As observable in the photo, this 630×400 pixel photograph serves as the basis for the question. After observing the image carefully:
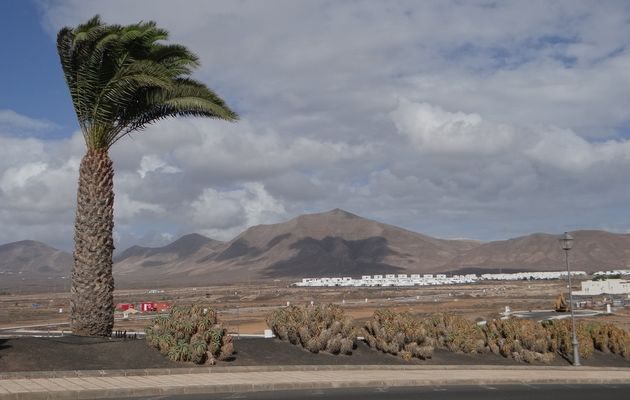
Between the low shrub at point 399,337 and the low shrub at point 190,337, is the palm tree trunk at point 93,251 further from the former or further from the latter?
the low shrub at point 399,337

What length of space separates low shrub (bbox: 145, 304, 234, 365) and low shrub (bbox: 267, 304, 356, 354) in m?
2.66

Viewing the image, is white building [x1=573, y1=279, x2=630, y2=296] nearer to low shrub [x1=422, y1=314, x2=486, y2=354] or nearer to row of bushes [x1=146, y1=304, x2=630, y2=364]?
row of bushes [x1=146, y1=304, x2=630, y2=364]

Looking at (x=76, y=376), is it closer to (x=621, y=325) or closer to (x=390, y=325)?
(x=390, y=325)

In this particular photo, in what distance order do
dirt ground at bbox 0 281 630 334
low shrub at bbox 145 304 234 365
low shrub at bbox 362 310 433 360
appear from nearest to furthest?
low shrub at bbox 145 304 234 365
low shrub at bbox 362 310 433 360
dirt ground at bbox 0 281 630 334

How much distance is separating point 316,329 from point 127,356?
226 inches

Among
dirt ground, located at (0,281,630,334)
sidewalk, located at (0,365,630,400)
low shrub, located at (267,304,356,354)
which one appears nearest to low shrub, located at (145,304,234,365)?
sidewalk, located at (0,365,630,400)

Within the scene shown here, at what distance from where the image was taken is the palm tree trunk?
18.0 metres

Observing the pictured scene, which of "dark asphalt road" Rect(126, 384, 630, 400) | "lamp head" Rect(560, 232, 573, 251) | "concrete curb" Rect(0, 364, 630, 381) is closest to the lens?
"dark asphalt road" Rect(126, 384, 630, 400)

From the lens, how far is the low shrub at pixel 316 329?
19312mm

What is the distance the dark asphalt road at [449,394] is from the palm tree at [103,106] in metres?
5.92

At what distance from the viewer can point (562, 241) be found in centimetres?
2350

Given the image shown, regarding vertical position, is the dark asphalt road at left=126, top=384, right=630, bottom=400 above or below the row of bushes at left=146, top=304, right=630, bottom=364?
below

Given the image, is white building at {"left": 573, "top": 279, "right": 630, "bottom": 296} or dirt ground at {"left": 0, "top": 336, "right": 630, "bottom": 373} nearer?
dirt ground at {"left": 0, "top": 336, "right": 630, "bottom": 373}

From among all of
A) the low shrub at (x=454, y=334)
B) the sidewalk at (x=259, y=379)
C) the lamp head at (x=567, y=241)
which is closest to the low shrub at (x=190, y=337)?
the sidewalk at (x=259, y=379)
